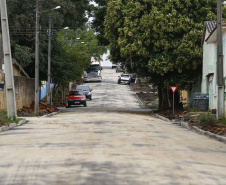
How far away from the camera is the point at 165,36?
3791 cm

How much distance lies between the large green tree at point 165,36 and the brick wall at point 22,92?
8.01 meters

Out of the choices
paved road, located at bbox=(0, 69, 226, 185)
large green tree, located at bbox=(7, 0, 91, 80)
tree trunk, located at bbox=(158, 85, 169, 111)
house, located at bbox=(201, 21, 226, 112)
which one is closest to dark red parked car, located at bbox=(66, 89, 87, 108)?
large green tree, located at bbox=(7, 0, 91, 80)

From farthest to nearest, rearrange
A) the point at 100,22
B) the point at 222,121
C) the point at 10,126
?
the point at 100,22 → the point at 222,121 → the point at 10,126

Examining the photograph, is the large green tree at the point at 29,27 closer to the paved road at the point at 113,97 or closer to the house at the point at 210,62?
the paved road at the point at 113,97

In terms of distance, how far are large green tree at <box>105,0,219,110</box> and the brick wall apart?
8.01 meters

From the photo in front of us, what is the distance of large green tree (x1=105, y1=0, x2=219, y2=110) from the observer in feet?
123

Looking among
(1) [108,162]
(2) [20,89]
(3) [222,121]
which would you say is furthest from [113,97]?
(1) [108,162]

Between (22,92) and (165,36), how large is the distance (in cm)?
1159

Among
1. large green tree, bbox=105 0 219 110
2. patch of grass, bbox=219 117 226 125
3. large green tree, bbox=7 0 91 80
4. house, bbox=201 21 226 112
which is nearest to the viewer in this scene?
patch of grass, bbox=219 117 226 125

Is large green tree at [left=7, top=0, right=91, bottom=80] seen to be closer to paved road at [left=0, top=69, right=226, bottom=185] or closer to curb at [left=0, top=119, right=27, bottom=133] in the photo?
curb at [left=0, top=119, right=27, bottom=133]

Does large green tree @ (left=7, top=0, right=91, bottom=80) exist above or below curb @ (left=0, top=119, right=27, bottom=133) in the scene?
above

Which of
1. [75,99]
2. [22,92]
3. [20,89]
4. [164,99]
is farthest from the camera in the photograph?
[75,99]

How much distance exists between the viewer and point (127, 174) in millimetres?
8438

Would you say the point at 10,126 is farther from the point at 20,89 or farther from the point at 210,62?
the point at 210,62
